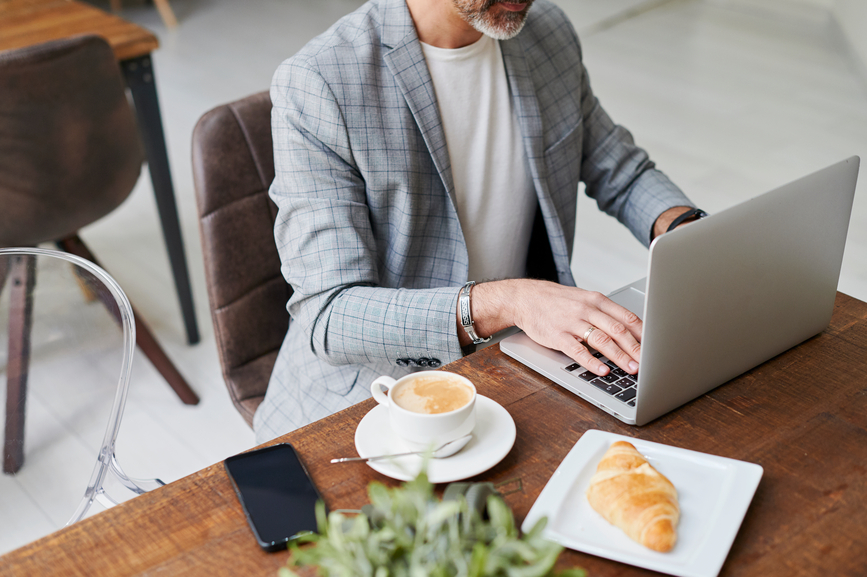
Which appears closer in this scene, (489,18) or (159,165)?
(489,18)

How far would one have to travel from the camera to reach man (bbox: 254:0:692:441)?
1011 mm

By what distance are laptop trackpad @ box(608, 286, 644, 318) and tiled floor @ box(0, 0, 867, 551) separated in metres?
0.76

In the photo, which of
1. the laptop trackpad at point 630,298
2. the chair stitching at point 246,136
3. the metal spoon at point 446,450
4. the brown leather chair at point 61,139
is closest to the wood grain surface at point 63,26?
the brown leather chair at point 61,139

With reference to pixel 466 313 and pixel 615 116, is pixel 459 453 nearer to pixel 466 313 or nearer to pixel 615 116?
pixel 466 313

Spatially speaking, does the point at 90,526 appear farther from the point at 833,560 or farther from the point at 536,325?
the point at 833,560

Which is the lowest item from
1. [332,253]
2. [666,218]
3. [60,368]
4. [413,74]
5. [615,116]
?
[615,116]

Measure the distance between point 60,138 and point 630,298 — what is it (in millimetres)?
1338

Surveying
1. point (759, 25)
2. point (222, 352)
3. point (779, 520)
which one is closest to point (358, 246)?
point (222, 352)

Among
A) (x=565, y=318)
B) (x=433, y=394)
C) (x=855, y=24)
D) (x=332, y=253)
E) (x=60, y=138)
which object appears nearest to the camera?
(x=433, y=394)

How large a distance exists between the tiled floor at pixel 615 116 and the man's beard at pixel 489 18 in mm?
859

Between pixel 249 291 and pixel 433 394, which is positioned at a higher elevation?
pixel 433 394

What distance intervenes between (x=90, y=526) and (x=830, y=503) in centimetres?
64

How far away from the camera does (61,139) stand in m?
1.75

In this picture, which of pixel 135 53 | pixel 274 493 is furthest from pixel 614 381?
pixel 135 53
